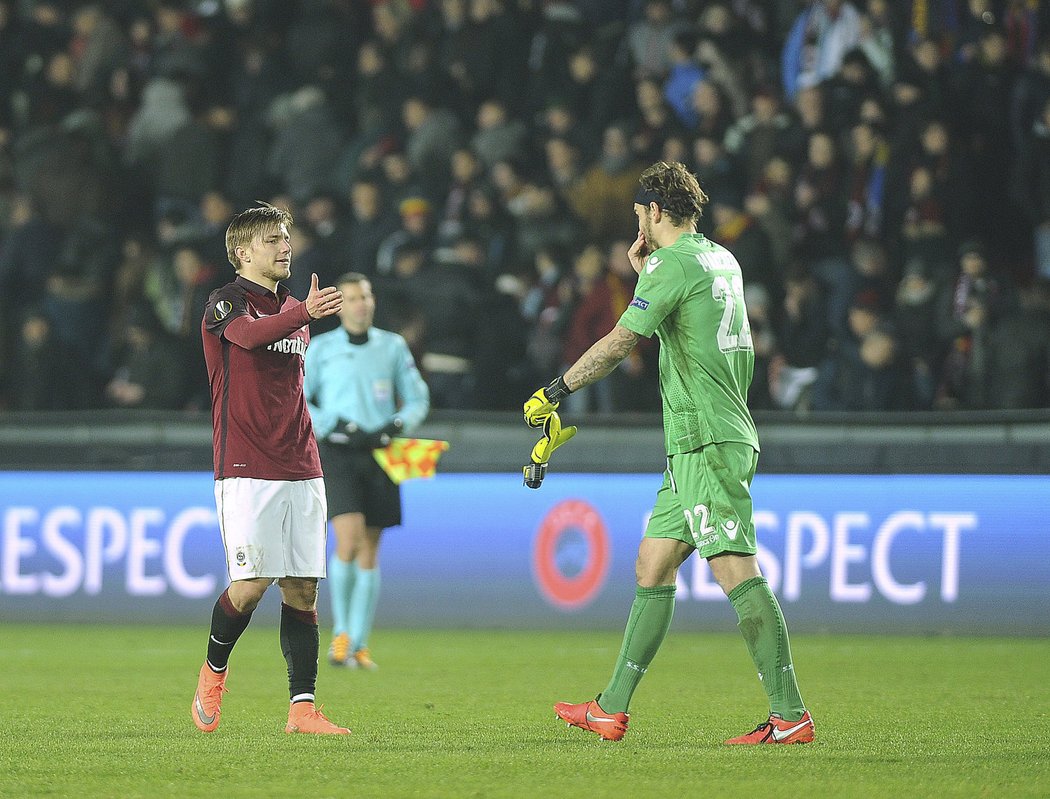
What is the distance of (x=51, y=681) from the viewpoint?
377 inches

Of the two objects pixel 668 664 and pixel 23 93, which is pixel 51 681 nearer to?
pixel 668 664

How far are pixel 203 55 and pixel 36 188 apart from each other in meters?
2.22

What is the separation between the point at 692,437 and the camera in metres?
7.01

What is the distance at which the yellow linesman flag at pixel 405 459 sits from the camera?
1109 cm

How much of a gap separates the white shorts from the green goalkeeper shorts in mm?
1464

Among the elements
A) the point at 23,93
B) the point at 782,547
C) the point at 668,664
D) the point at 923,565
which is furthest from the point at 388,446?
the point at 23,93

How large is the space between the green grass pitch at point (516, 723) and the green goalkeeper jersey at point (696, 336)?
1226 mm

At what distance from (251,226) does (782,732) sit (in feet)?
9.41

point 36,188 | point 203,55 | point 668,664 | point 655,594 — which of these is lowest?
point 668,664

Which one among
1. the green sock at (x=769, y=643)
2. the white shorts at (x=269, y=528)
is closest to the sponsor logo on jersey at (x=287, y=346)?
the white shorts at (x=269, y=528)

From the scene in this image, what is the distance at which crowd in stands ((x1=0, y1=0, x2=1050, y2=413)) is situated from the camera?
14398mm

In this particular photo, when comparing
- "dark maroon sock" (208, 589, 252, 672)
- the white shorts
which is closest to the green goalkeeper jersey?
the white shorts

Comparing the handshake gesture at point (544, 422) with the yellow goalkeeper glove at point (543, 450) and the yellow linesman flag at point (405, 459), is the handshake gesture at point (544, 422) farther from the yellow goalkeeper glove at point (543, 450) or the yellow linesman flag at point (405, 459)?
the yellow linesman flag at point (405, 459)

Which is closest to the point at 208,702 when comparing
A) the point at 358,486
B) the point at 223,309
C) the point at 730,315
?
the point at 223,309
